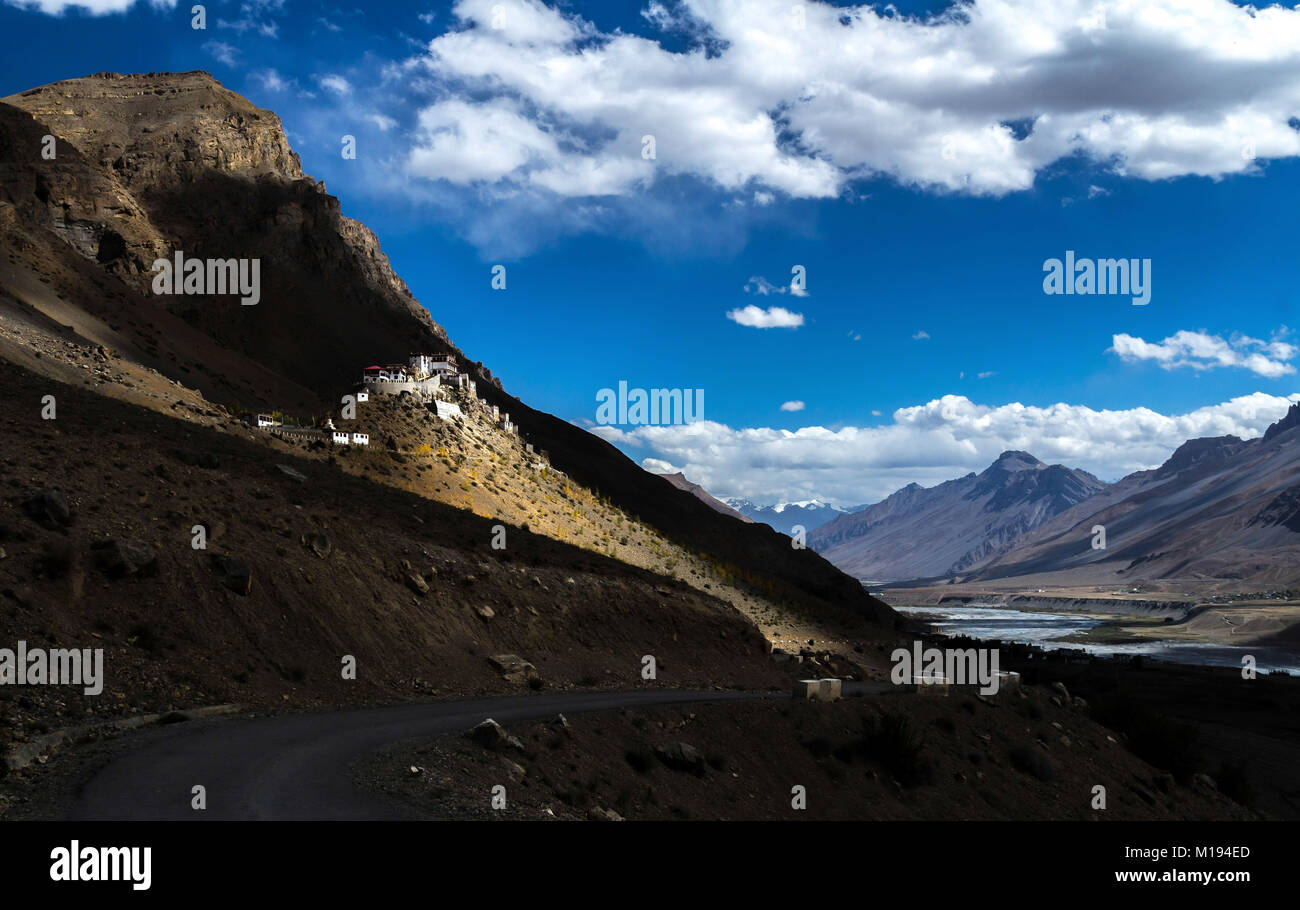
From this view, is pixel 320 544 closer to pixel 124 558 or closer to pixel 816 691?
pixel 124 558

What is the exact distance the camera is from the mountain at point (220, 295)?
65.8 meters

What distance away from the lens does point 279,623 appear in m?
24.8

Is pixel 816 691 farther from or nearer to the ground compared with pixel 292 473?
nearer to the ground

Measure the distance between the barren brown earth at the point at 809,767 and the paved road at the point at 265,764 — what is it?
3.02 feet

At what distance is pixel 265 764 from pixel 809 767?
45.0ft

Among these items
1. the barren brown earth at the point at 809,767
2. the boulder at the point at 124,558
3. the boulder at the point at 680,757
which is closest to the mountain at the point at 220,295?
the boulder at the point at 124,558

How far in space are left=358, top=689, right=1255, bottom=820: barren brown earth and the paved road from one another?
921 mm

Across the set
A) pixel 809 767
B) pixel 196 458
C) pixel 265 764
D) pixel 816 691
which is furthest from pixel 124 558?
pixel 816 691

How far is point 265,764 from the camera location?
14.6 meters

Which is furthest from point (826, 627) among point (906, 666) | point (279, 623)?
point (279, 623)

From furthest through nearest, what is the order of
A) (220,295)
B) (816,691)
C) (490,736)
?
(220,295)
(816,691)
(490,736)

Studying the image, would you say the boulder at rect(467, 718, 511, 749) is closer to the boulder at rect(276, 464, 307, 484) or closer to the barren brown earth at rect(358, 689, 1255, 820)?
the barren brown earth at rect(358, 689, 1255, 820)
